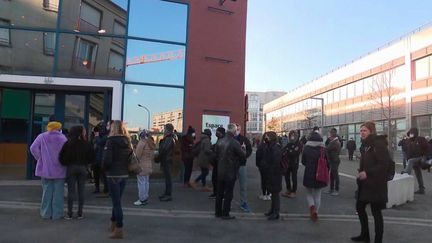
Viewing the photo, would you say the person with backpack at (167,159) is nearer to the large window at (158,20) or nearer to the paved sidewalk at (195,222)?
the paved sidewalk at (195,222)

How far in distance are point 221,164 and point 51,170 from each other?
10.1ft

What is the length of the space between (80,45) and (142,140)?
4.58 metres

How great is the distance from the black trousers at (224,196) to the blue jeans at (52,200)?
9.43 feet

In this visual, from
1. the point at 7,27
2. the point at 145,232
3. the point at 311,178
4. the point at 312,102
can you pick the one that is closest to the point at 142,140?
the point at 145,232

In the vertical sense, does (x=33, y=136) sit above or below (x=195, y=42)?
below

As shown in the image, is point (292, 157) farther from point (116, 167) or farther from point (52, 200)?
point (52, 200)

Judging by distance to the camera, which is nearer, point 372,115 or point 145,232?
point 145,232

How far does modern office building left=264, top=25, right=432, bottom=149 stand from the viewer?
34.0 m

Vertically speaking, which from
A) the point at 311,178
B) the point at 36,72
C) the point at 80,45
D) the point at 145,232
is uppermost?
the point at 80,45

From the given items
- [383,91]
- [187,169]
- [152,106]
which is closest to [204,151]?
[187,169]

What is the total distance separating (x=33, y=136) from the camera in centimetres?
1412

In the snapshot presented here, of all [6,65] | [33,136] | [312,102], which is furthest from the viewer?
[312,102]

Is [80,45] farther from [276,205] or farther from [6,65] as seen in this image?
[276,205]

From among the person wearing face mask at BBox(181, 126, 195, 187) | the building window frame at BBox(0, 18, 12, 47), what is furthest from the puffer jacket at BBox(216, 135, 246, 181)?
the building window frame at BBox(0, 18, 12, 47)
